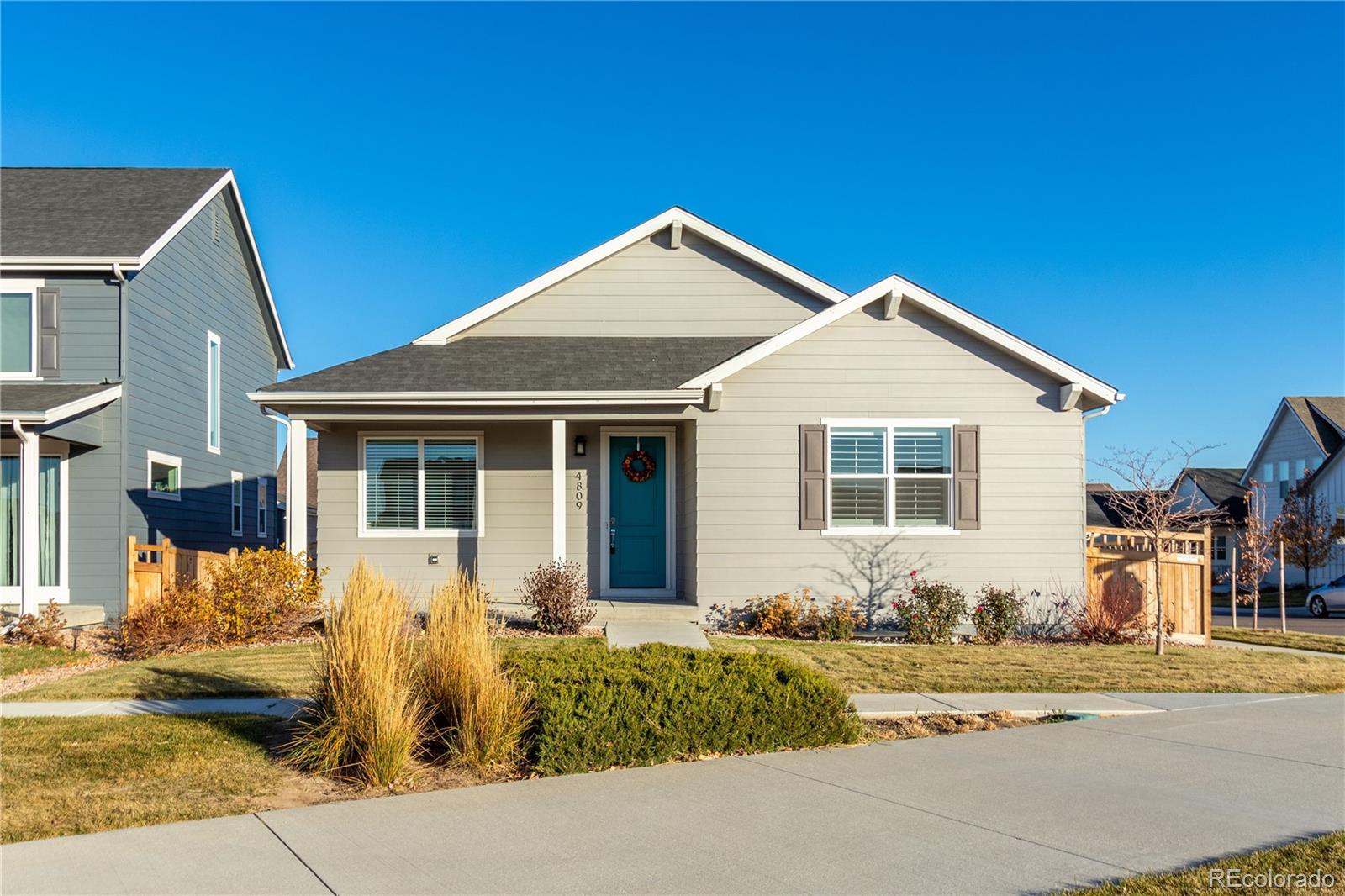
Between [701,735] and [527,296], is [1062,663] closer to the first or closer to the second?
[701,735]

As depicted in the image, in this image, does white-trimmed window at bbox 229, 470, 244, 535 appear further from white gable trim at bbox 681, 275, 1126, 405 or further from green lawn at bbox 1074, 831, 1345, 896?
green lawn at bbox 1074, 831, 1345, 896

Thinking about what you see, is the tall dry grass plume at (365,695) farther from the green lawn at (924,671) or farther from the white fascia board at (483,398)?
the white fascia board at (483,398)

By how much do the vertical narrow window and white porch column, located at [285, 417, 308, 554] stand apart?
6.63 m

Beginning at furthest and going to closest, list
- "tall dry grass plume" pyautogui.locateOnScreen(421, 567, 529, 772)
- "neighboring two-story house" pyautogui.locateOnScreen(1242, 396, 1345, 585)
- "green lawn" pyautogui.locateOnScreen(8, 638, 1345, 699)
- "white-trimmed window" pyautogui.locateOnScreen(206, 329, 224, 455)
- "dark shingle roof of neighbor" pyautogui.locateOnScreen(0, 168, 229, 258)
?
"neighboring two-story house" pyautogui.locateOnScreen(1242, 396, 1345, 585) → "white-trimmed window" pyautogui.locateOnScreen(206, 329, 224, 455) → "dark shingle roof of neighbor" pyautogui.locateOnScreen(0, 168, 229, 258) → "green lawn" pyautogui.locateOnScreen(8, 638, 1345, 699) → "tall dry grass plume" pyautogui.locateOnScreen(421, 567, 529, 772)

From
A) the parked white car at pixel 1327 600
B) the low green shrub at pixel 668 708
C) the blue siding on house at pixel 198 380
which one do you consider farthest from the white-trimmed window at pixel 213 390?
the parked white car at pixel 1327 600

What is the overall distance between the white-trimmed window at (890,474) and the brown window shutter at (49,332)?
37.3 ft

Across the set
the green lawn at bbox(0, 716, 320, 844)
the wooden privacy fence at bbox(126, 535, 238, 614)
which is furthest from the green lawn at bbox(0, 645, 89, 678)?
the green lawn at bbox(0, 716, 320, 844)

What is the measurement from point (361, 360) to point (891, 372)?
24.0 feet

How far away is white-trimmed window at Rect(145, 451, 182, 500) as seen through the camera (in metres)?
17.1

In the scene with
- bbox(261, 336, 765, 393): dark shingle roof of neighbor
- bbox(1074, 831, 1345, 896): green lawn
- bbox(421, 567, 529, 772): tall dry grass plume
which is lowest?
bbox(1074, 831, 1345, 896): green lawn

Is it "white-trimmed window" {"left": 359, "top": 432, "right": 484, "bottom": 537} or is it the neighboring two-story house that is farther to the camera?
the neighboring two-story house

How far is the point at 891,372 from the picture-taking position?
14.5 metres

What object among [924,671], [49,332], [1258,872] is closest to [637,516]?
[924,671]

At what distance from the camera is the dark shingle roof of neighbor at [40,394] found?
14336mm
